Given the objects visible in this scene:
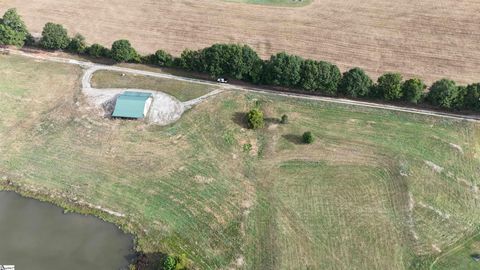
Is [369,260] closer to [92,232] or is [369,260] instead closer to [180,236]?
[180,236]

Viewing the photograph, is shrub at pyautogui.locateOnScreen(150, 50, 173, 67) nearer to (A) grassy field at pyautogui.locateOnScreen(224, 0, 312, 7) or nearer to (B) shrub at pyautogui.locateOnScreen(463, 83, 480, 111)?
(A) grassy field at pyautogui.locateOnScreen(224, 0, 312, 7)

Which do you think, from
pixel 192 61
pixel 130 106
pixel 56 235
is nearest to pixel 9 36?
pixel 130 106

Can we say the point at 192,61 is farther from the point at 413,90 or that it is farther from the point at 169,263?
the point at 169,263

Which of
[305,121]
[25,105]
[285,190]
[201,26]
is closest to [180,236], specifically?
[285,190]

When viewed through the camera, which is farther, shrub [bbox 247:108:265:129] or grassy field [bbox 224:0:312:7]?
grassy field [bbox 224:0:312:7]

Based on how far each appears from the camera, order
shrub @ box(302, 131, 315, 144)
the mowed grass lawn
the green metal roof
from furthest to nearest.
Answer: the green metal roof < shrub @ box(302, 131, 315, 144) < the mowed grass lawn

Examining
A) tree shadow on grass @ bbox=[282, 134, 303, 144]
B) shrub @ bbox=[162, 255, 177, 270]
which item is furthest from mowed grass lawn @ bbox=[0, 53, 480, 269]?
shrub @ bbox=[162, 255, 177, 270]
